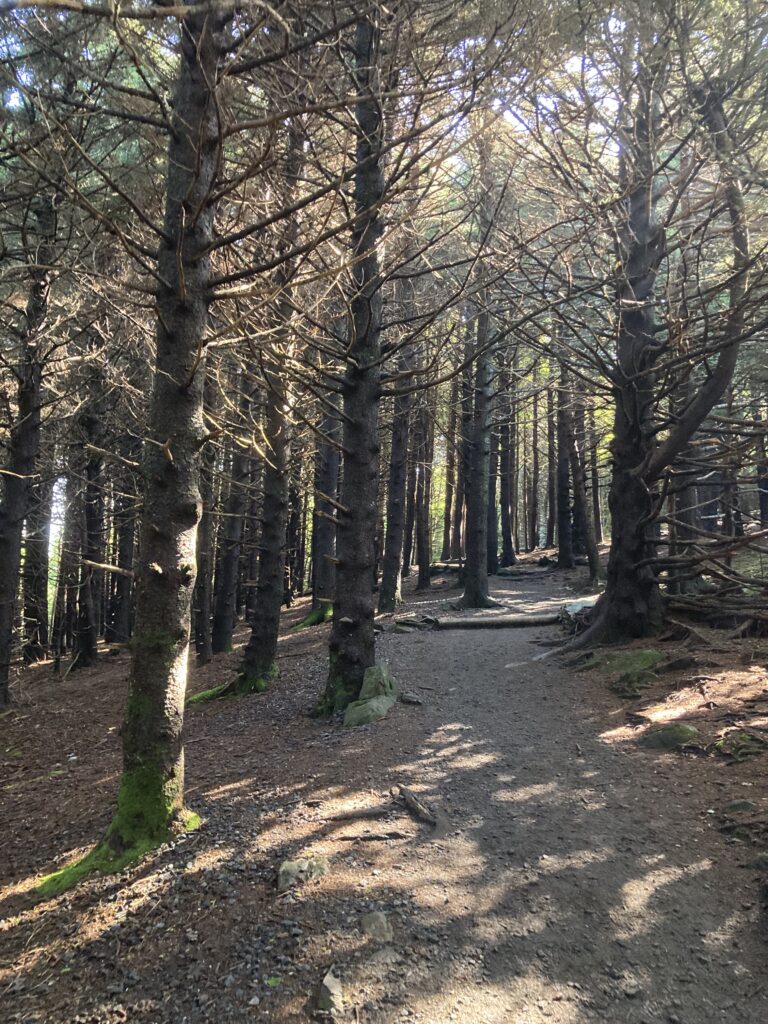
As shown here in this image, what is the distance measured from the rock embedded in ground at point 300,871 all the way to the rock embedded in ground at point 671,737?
2.99 metres

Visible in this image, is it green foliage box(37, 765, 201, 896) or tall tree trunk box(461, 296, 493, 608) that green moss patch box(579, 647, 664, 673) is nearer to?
green foliage box(37, 765, 201, 896)

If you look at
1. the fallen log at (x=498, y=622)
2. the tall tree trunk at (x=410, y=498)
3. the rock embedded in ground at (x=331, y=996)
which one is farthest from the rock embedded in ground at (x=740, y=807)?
the tall tree trunk at (x=410, y=498)

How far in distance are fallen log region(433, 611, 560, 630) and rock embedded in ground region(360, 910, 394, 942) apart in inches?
347

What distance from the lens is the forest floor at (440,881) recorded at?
2844 mm

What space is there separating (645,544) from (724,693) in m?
2.71

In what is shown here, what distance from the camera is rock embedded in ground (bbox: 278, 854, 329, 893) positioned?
355cm

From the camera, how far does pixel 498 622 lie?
39.1 feet

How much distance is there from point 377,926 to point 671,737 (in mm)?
3147

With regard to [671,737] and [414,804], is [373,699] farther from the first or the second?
[671,737]

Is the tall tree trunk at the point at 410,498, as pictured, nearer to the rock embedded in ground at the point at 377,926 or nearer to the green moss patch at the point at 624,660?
the green moss patch at the point at 624,660

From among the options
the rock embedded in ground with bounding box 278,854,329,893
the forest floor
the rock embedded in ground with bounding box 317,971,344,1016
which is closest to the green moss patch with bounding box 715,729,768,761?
the forest floor

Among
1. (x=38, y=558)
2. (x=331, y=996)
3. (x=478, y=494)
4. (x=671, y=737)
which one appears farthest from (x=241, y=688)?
(x=38, y=558)

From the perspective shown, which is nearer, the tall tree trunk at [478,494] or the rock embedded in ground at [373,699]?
the rock embedded in ground at [373,699]

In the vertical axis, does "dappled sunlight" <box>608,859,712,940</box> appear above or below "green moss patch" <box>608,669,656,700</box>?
below
